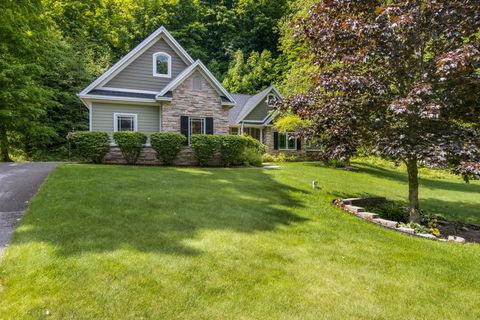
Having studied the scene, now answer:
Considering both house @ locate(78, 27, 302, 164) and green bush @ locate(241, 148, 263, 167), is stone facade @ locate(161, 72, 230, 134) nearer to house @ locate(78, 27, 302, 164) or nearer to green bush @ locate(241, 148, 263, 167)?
house @ locate(78, 27, 302, 164)

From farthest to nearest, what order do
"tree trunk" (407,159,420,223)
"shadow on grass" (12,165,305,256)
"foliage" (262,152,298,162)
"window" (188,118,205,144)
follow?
1. "foliage" (262,152,298,162)
2. "window" (188,118,205,144)
3. "tree trunk" (407,159,420,223)
4. "shadow on grass" (12,165,305,256)

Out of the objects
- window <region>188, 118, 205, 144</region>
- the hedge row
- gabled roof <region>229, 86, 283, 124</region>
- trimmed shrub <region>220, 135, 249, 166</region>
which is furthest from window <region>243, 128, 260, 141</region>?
trimmed shrub <region>220, 135, 249, 166</region>

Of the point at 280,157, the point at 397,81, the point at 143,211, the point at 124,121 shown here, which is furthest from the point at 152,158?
the point at 397,81

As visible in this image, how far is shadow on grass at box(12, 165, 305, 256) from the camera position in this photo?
4688 millimetres

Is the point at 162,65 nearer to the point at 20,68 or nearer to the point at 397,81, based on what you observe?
the point at 20,68

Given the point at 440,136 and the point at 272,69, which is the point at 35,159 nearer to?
the point at 440,136

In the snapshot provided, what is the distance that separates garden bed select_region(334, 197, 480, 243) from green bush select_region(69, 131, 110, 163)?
9077mm

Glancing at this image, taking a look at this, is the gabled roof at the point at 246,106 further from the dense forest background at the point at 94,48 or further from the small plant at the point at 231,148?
the small plant at the point at 231,148

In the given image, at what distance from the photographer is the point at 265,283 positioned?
3.83m

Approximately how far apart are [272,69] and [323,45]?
26.3 m

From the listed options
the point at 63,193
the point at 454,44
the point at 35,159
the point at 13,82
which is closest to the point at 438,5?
the point at 454,44

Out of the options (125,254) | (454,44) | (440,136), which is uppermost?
(454,44)

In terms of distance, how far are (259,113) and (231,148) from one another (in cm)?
1009

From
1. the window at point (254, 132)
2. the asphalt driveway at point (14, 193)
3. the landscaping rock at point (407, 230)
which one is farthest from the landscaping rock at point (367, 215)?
the window at point (254, 132)
